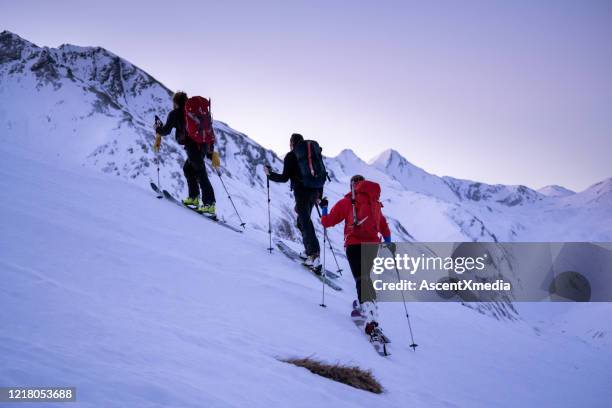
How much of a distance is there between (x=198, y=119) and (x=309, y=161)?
12.9 feet

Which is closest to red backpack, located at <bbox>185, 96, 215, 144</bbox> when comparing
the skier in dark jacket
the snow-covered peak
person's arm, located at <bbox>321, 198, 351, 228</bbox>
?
the skier in dark jacket

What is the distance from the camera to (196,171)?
11.1 metres

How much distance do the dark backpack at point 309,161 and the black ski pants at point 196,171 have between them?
3.41 meters

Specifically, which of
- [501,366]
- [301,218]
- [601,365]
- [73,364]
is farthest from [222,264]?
[601,365]

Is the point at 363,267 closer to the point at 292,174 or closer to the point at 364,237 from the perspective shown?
the point at 364,237

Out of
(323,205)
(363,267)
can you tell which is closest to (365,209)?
(363,267)

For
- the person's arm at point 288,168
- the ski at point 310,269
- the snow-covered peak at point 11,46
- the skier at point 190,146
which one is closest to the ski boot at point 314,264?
the ski at point 310,269

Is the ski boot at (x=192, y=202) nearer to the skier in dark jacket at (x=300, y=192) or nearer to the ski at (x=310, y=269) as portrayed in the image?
the ski at (x=310, y=269)

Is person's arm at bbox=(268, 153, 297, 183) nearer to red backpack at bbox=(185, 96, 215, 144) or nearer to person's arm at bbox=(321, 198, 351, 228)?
person's arm at bbox=(321, 198, 351, 228)

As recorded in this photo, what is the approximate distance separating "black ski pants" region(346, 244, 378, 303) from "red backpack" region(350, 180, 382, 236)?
29cm

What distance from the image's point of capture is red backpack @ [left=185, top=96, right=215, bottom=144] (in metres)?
10.6

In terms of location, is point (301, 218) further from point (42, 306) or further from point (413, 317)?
point (42, 306)

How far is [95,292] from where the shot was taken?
15.5 ft

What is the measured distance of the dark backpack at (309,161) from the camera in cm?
874
